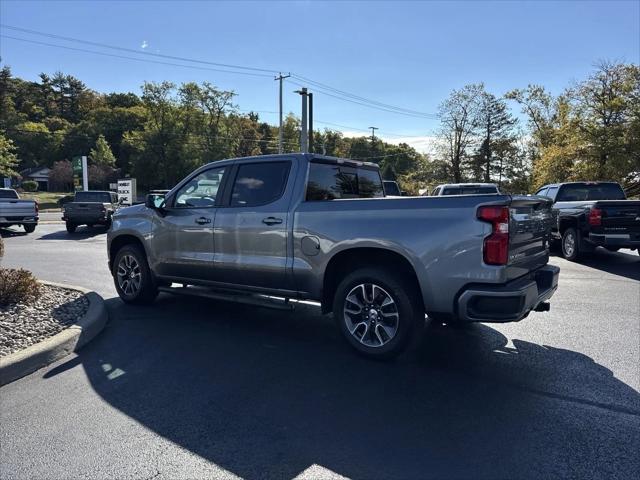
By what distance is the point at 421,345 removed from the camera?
5129 millimetres

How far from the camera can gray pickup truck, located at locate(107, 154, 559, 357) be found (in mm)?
4031

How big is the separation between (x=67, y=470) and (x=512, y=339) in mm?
4475

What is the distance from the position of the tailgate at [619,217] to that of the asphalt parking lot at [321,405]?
5643 mm

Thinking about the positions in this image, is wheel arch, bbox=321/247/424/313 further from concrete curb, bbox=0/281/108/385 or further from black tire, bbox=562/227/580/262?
black tire, bbox=562/227/580/262

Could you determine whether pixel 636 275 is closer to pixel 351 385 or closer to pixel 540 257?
pixel 540 257

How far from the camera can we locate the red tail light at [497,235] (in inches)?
154

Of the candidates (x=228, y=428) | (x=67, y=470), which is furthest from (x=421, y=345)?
(x=67, y=470)

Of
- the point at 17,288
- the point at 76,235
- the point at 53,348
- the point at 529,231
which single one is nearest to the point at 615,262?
the point at 529,231

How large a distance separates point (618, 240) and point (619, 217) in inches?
20.4

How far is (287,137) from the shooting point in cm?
8575

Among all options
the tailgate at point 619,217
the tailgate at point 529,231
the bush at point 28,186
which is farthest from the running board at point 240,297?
the bush at point 28,186

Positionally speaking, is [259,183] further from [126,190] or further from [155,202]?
[126,190]

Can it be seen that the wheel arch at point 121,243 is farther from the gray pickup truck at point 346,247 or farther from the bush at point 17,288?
the bush at point 17,288

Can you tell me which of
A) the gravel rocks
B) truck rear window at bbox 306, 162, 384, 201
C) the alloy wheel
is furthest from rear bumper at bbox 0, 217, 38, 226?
the alloy wheel
